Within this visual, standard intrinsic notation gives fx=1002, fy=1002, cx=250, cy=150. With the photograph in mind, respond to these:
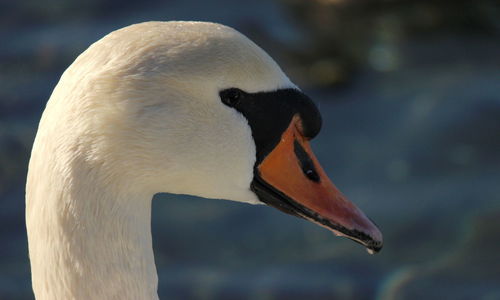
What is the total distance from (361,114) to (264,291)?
1.59m

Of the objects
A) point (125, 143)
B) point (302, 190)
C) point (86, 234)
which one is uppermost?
point (302, 190)

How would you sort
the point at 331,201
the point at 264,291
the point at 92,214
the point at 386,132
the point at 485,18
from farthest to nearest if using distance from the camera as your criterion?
the point at 485,18
the point at 386,132
the point at 264,291
the point at 331,201
the point at 92,214

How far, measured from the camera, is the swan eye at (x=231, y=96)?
8.69 ft

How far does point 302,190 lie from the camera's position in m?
2.96

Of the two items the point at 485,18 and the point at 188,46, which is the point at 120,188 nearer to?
the point at 188,46

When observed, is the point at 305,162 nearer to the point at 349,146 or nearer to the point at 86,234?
the point at 86,234

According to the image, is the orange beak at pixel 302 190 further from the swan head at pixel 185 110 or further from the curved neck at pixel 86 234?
the curved neck at pixel 86 234

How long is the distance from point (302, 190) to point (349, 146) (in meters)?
3.12

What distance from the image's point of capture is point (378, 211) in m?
5.53

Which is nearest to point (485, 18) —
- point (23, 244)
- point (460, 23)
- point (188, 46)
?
point (460, 23)

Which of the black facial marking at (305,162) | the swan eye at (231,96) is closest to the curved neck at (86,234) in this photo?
the swan eye at (231,96)

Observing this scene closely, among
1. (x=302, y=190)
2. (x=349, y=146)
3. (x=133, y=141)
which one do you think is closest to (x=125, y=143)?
Answer: (x=133, y=141)

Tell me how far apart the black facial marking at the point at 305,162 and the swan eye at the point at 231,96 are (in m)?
0.31

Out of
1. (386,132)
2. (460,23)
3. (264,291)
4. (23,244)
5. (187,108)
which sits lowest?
(23,244)
